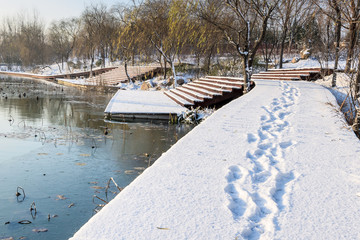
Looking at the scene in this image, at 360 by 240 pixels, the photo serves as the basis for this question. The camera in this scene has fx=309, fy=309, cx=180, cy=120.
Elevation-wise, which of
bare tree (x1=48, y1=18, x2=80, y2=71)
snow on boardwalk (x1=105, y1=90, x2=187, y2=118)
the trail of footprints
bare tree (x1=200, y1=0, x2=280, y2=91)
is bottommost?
the trail of footprints

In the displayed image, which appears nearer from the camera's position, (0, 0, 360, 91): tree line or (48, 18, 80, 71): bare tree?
(0, 0, 360, 91): tree line

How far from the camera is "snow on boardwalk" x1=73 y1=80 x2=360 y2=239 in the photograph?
2395mm

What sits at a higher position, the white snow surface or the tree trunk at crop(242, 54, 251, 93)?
the tree trunk at crop(242, 54, 251, 93)

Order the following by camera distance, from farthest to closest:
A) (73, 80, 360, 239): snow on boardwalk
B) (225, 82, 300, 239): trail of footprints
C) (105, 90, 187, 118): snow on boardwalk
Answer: (105, 90, 187, 118): snow on boardwalk
(225, 82, 300, 239): trail of footprints
(73, 80, 360, 239): snow on boardwalk

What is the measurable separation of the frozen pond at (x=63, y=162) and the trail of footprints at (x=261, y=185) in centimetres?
185

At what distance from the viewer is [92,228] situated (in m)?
2.39

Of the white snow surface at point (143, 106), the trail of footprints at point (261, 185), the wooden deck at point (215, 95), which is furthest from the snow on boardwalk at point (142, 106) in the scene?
the trail of footprints at point (261, 185)

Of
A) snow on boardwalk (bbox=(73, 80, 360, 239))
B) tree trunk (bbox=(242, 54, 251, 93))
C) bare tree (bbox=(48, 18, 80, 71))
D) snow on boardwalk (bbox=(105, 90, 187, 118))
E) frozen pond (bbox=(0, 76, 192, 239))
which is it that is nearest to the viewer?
snow on boardwalk (bbox=(73, 80, 360, 239))

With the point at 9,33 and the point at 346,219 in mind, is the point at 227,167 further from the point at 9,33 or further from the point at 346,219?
the point at 9,33

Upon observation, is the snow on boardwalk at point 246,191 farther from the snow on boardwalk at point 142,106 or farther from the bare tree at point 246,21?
the bare tree at point 246,21

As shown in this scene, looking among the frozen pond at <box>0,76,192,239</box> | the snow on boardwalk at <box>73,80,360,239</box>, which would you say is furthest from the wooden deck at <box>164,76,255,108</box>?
the snow on boardwalk at <box>73,80,360,239</box>

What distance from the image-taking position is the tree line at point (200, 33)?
11.0 m

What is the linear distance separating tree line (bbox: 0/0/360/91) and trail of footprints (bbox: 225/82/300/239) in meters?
3.36

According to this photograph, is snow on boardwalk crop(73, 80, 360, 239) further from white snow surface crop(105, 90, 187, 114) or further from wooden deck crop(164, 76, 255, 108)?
wooden deck crop(164, 76, 255, 108)
